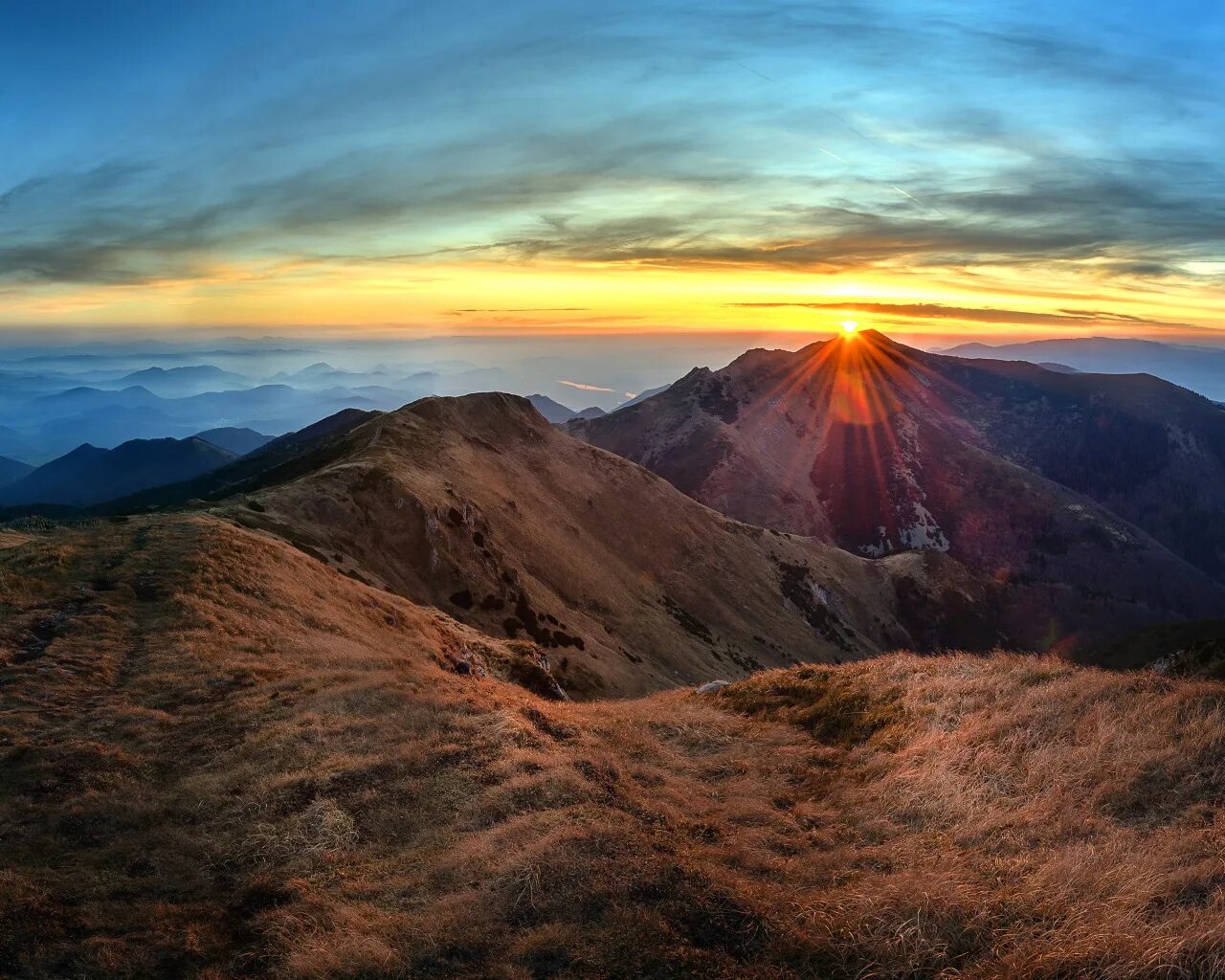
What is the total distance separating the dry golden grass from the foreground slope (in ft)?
97.2

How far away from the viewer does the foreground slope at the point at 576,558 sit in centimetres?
5850

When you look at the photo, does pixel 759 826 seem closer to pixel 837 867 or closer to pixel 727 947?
pixel 837 867

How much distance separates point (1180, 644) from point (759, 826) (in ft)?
374

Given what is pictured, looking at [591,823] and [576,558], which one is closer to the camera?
[591,823]

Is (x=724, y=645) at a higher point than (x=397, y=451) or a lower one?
lower

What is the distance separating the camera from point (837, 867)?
472 inches

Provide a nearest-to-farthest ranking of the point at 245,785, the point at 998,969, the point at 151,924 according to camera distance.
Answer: the point at 998,969, the point at 151,924, the point at 245,785

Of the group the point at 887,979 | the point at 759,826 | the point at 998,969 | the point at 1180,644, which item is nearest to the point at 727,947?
the point at 887,979

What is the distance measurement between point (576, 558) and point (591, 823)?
72.4m

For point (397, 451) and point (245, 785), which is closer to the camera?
point (245, 785)

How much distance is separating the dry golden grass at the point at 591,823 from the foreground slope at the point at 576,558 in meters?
29.6

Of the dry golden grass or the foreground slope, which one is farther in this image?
the foreground slope

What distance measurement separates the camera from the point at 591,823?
12.4 metres

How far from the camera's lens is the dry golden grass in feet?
30.3
